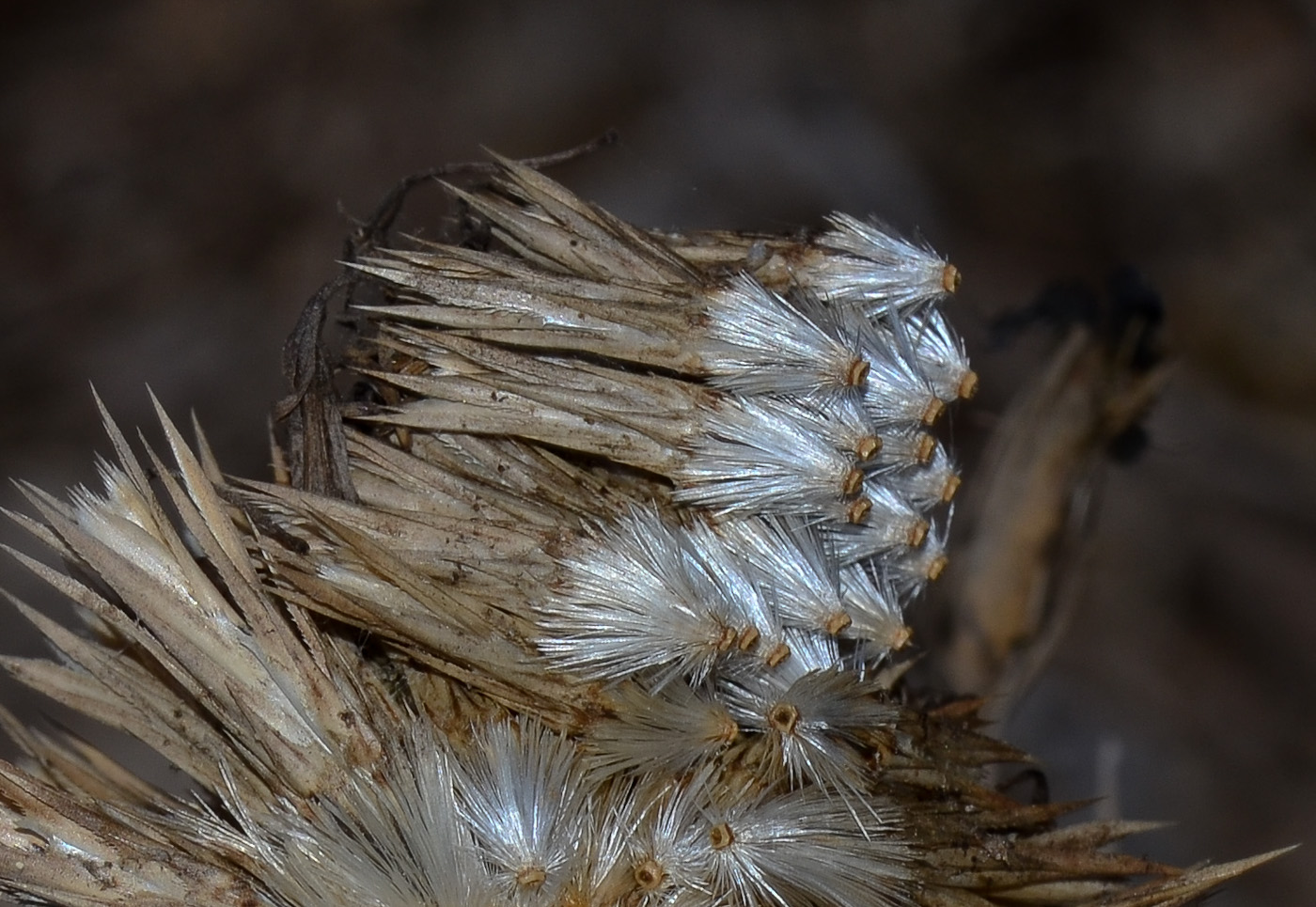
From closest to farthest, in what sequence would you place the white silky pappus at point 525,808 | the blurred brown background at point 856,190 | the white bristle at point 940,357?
1. the white silky pappus at point 525,808
2. the white bristle at point 940,357
3. the blurred brown background at point 856,190

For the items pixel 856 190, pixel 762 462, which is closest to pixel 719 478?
pixel 762 462

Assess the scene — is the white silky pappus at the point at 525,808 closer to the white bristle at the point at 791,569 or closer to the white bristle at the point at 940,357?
the white bristle at the point at 791,569

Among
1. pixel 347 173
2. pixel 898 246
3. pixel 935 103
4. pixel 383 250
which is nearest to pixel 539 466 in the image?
pixel 383 250

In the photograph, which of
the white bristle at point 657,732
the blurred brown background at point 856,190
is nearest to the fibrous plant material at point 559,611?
the white bristle at point 657,732

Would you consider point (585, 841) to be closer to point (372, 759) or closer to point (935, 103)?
point (372, 759)

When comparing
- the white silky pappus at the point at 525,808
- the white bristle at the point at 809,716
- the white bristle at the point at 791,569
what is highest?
the white bristle at the point at 791,569
